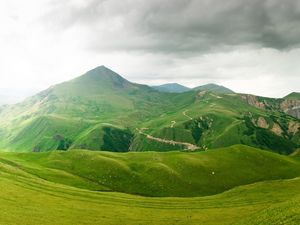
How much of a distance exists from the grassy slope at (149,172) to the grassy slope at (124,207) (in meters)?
29.0

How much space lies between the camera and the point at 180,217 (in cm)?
9831

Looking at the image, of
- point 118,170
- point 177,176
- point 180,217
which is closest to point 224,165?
point 177,176

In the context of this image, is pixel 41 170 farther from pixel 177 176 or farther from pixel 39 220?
pixel 39 220

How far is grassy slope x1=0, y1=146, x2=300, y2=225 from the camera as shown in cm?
7950

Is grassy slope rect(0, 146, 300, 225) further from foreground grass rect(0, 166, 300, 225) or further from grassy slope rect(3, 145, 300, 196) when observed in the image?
grassy slope rect(3, 145, 300, 196)

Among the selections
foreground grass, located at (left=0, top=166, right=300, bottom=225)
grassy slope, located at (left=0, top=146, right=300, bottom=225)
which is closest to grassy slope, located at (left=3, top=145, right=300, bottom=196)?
grassy slope, located at (left=0, top=146, right=300, bottom=225)

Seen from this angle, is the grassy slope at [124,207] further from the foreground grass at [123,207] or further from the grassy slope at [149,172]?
the grassy slope at [149,172]

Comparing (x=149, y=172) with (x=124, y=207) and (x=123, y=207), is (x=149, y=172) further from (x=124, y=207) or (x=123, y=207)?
(x=123, y=207)

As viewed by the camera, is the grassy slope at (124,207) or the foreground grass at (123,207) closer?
the grassy slope at (124,207)

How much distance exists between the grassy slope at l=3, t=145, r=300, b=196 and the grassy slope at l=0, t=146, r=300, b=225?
28974 millimetres

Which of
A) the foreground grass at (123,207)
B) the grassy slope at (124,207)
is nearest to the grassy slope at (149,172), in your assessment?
the grassy slope at (124,207)

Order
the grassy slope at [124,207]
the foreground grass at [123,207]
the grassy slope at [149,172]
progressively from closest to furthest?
the grassy slope at [124,207] < the foreground grass at [123,207] < the grassy slope at [149,172]

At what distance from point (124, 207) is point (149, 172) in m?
68.3

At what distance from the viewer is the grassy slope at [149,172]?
521 feet
